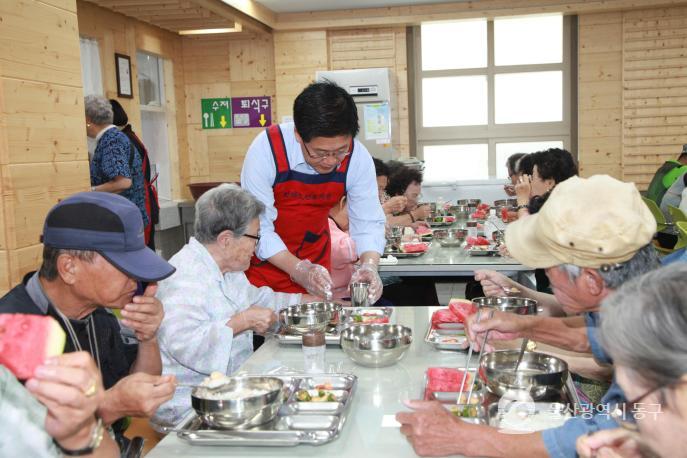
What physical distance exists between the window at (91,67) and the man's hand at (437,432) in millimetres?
5938

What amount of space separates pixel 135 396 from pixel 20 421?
1.65ft

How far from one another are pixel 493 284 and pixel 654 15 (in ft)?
21.5

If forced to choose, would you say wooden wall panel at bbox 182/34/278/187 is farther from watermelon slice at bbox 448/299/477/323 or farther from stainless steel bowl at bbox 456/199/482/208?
watermelon slice at bbox 448/299/477/323

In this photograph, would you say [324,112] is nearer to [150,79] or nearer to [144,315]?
[144,315]

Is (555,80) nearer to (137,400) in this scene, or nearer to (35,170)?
(35,170)

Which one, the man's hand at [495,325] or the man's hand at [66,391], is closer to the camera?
the man's hand at [66,391]

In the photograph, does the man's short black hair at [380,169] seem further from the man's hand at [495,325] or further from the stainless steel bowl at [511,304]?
the man's hand at [495,325]

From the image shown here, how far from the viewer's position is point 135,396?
1.53m

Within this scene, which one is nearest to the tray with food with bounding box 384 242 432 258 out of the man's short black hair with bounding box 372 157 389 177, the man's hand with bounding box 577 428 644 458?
the man's short black hair with bounding box 372 157 389 177

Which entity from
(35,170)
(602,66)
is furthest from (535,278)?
(602,66)

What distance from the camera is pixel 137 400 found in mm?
1535

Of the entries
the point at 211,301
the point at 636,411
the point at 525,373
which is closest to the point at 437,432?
the point at 525,373

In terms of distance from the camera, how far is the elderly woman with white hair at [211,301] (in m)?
2.31

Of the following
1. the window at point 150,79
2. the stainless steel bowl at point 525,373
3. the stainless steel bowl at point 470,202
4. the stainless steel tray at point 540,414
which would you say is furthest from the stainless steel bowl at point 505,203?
the stainless steel tray at point 540,414
